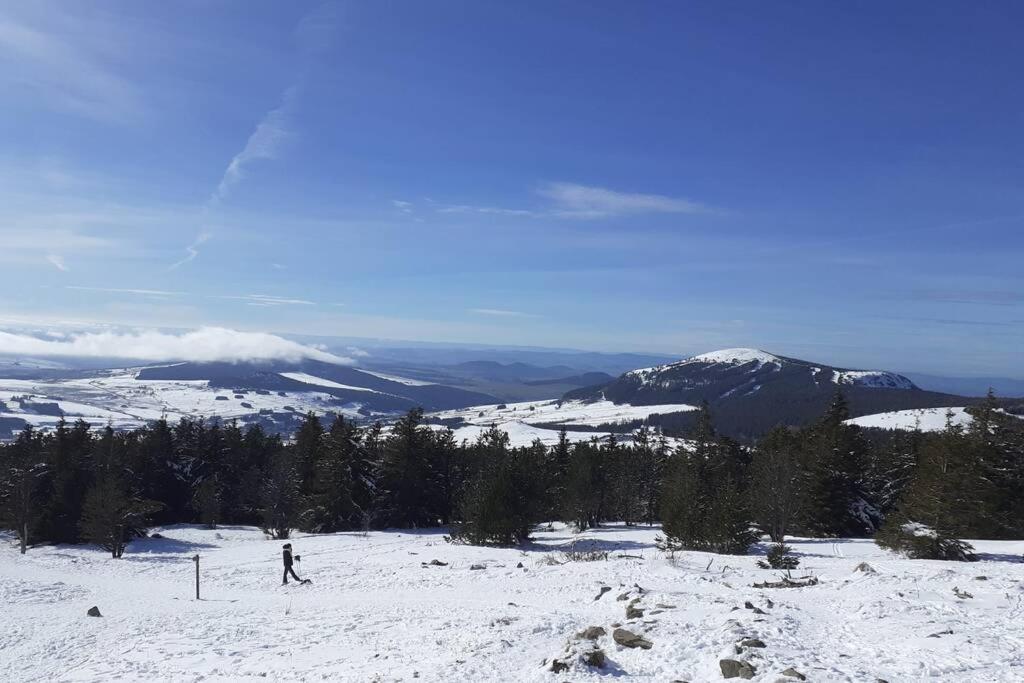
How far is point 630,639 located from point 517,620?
427 cm

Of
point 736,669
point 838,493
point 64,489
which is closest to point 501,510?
point 838,493

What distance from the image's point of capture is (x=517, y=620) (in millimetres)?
17797

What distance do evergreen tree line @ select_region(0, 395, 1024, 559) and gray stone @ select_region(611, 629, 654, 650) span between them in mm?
17084

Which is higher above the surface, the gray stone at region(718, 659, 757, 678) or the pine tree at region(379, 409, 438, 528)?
the gray stone at region(718, 659, 757, 678)

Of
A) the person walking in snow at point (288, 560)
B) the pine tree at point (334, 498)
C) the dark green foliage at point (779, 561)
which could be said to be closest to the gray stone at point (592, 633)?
the dark green foliage at point (779, 561)

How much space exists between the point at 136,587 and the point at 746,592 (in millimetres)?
26008

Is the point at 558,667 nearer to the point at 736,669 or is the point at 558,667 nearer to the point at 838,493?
the point at 736,669

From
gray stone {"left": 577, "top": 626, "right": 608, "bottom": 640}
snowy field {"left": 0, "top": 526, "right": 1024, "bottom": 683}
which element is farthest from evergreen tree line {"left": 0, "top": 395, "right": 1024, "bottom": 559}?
gray stone {"left": 577, "top": 626, "right": 608, "bottom": 640}

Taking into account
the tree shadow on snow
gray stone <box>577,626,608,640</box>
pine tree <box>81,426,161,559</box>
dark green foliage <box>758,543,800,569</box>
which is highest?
gray stone <box>577,626,608,640</box>

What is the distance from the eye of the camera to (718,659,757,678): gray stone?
467 inches

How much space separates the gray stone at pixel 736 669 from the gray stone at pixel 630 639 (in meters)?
2.43

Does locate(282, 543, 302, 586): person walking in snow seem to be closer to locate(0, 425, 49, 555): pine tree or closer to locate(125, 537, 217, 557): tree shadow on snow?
locate(125, 537, 217, 557): tree shadow on snow

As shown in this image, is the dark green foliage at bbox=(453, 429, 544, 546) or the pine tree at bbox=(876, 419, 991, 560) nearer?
the pine tree at bbox=(876, 419, 991, 560)

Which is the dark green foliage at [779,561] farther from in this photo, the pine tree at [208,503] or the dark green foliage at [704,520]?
the pine tree at [208,503]
